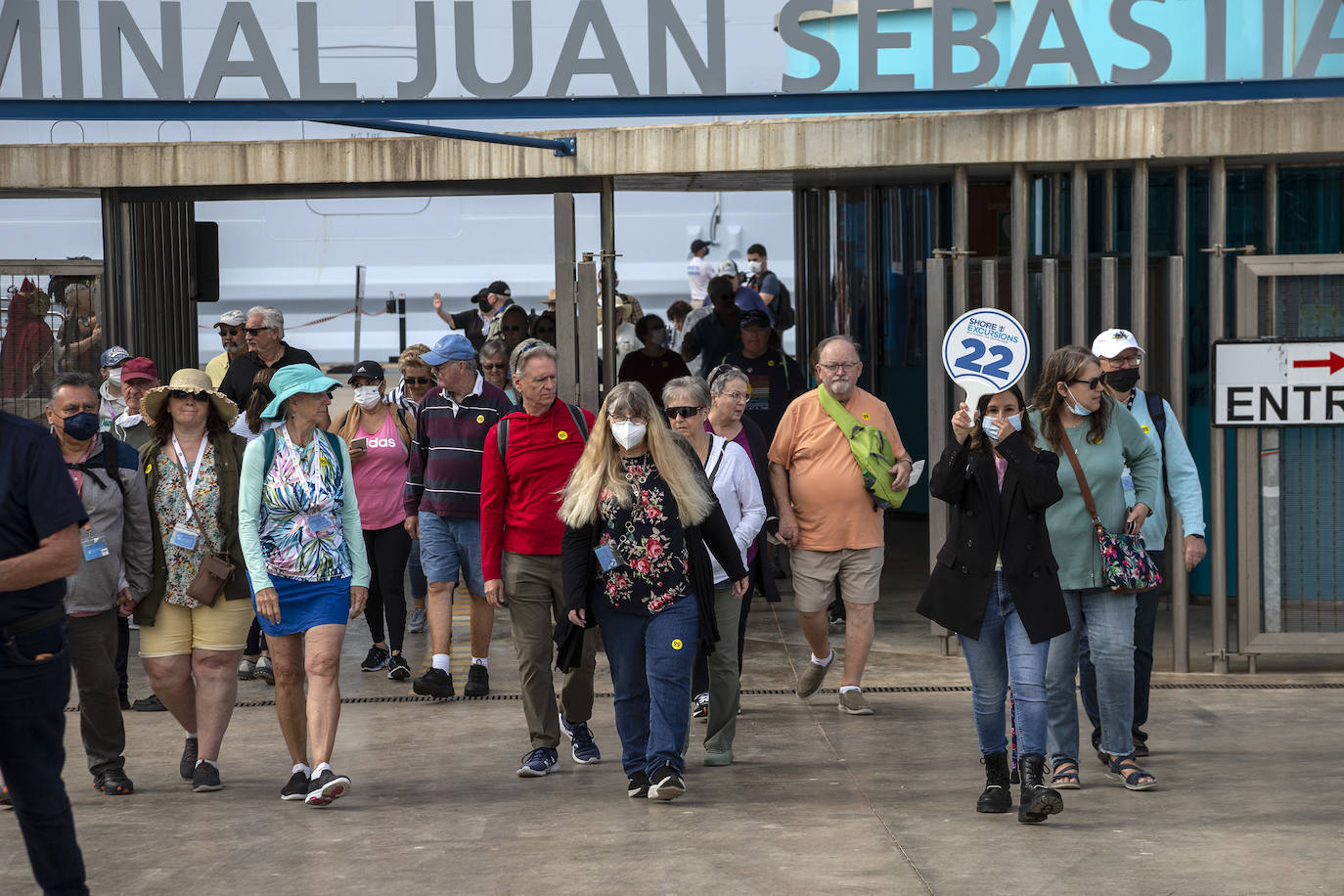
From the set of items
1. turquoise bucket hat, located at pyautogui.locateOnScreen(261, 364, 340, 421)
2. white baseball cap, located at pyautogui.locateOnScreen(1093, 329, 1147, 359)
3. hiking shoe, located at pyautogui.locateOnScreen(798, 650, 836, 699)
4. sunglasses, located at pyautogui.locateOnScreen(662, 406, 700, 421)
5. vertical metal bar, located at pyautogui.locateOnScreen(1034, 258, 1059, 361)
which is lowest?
hiking shoe, located at pyautogui.locateOnScreen(798, 650, 836, 699)

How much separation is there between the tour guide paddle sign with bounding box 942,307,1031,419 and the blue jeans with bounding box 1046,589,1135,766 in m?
Answer: 0.89

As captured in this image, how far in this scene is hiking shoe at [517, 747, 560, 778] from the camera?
6586 mm

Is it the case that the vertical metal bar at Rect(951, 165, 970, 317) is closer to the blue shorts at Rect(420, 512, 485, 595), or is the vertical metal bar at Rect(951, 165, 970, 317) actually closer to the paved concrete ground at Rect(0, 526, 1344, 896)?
the paved concrete ground at Rect(0, 526, 1344, 896)

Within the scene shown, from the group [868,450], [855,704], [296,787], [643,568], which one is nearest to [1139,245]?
[868,450]

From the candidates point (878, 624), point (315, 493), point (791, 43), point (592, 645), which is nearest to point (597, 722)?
point (592, 645)

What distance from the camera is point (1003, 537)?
5.89m

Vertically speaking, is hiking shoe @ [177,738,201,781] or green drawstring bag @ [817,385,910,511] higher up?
green drawstring bag @ [817,385,910,511]

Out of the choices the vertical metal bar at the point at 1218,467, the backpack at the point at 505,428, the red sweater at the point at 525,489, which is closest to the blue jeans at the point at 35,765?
the red sweater at the point at 525,489

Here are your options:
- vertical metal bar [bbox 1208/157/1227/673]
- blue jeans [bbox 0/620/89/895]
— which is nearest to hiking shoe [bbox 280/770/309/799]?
blue jeans [bbox 0/620/89/895]

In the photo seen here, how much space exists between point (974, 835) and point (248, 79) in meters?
4.93

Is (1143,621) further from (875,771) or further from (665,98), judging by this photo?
(665,98)

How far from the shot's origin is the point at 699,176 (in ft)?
30.8

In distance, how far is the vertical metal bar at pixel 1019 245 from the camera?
28.0 ft

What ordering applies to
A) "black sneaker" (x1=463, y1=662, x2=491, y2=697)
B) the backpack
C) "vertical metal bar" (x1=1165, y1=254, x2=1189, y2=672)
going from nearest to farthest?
the backpack < "black sneaker" (x1=463, y1=662, x2=491, y2=697) < "vertical metal bar" (x1=1165, y1=254, x2=1189, y2=672)
